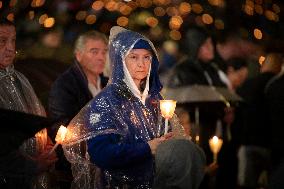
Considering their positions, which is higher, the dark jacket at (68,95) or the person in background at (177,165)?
the dark jacket at (68,95)

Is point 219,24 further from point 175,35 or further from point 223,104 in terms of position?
point 223,104

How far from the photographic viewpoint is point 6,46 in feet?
18.6

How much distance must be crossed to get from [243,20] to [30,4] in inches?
161

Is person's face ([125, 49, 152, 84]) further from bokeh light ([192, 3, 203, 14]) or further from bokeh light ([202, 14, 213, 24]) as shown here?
bokeh light ([202, 14, 213, 24])

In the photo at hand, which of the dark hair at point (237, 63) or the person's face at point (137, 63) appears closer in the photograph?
the person's face at point (137, 63)

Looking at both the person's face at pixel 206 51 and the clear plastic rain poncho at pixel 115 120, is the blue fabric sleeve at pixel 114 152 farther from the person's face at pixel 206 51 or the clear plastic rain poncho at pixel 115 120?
the person's face at pixel 206 51

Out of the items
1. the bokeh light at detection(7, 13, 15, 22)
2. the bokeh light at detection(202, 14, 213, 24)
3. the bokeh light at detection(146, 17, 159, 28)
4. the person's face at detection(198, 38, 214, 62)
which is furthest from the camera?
the bokeh light at detection(202, 14, 213, 24)

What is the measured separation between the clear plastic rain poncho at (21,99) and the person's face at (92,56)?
45.1 inches

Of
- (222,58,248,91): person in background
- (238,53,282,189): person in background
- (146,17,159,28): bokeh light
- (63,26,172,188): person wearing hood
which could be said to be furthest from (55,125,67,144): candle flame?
(146,17,159,28): bokeh light

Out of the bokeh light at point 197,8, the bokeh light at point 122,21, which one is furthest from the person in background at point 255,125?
the bokeh light at point 197,8

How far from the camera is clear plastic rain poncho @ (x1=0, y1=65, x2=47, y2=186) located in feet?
18.0

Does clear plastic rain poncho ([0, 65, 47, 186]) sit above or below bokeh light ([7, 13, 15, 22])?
below

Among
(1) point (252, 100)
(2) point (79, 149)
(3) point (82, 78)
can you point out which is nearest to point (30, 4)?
(3) point (82, 78)

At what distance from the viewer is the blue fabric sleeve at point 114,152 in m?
4.98
